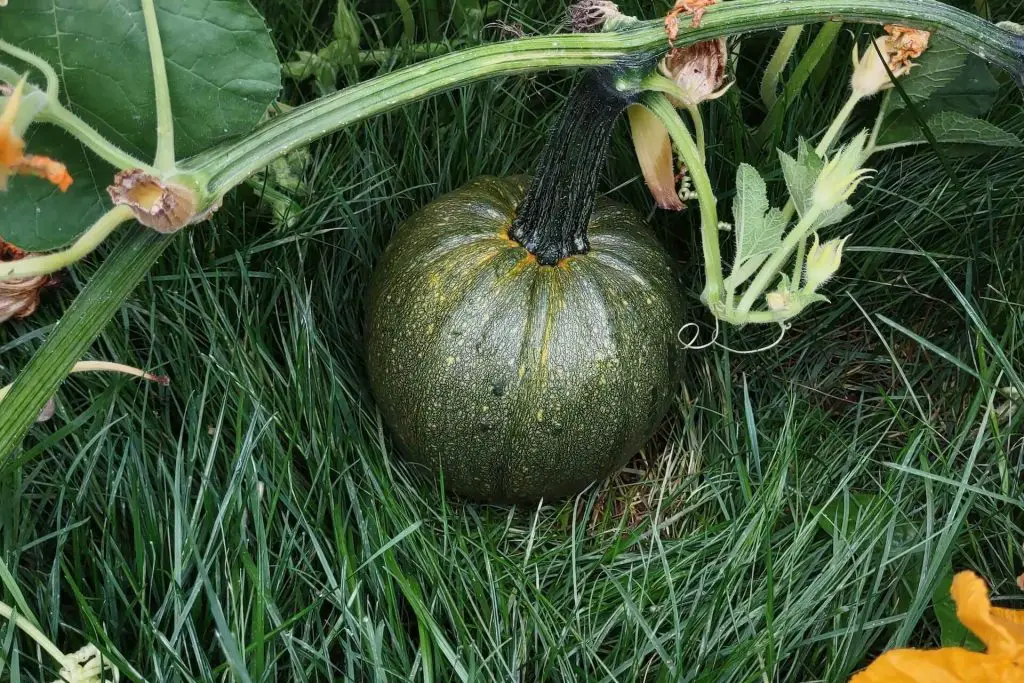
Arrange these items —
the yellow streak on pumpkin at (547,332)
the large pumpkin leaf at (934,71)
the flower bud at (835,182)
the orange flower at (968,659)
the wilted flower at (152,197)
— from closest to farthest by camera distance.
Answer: the orange flower at (968,659) → the wilted flower at (152,197) → the flower bud at (835,182) → the yellow streak on pumpkin at (547,332) → the large pumpkin leaf at (934,71)

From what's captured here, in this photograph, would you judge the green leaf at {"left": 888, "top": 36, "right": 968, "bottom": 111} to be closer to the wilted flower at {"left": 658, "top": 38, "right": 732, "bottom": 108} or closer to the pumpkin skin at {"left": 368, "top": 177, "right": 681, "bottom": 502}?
the wilted flower at {"left": 658, "top": 38, "right": 732, "bottom": 108}

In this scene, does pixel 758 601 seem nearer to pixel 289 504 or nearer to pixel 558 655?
pixel 558 655

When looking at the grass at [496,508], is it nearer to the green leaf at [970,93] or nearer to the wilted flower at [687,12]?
the green leaf at [970,93]

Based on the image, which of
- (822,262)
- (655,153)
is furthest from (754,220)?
(655,153)

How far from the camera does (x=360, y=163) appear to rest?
1.64 m

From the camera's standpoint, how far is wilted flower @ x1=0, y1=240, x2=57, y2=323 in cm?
141

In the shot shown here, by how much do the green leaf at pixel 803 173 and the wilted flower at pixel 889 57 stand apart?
25 centimetres

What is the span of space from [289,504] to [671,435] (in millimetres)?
659

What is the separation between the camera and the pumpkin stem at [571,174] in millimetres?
1211

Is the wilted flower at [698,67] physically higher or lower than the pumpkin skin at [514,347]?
higher

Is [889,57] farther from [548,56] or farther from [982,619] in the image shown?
[982,619]

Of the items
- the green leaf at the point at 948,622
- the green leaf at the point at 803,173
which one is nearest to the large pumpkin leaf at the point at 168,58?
the green leaf at the point at 803,173

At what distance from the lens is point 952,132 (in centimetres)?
146

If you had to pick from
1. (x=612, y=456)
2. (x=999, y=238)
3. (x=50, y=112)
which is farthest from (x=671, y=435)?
(x=50, y=112)
